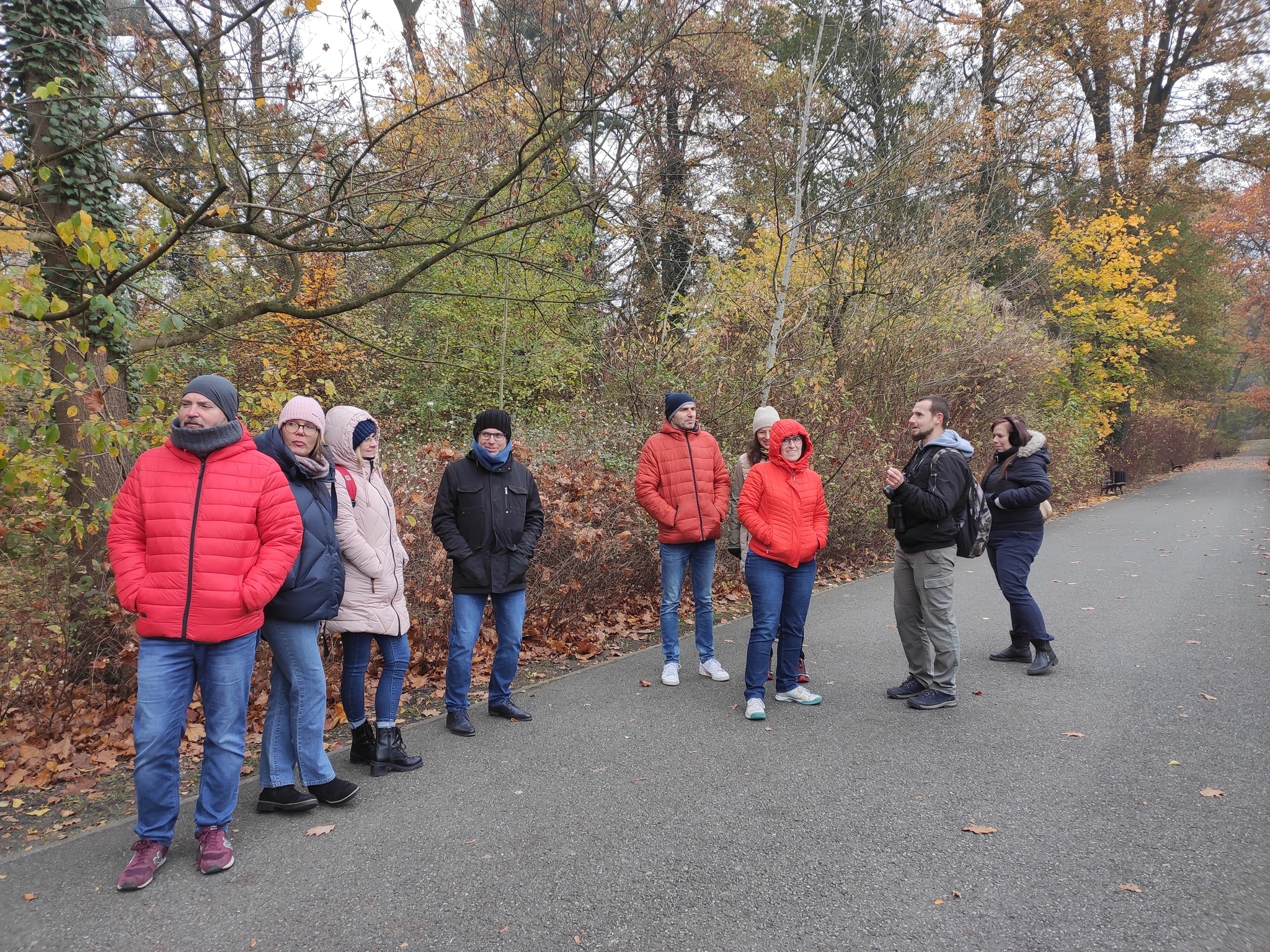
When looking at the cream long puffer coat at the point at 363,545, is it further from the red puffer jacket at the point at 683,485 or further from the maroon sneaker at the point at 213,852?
the red puffer jacket at the point at 683,485

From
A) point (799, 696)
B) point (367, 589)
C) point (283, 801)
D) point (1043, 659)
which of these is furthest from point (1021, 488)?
point (283, 801)

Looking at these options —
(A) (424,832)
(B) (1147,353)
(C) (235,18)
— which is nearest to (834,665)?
(A) (424,832)

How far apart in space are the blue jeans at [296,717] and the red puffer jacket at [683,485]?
2701mm

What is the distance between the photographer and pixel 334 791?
12.1 feet

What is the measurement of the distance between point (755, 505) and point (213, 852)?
3504mm

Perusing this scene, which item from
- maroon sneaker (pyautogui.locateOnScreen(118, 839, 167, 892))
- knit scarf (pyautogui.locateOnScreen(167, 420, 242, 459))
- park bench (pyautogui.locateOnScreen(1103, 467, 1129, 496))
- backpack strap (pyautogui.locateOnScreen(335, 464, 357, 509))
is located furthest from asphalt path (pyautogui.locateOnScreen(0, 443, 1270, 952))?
park bench (pyautogui.locateOnScreen(1103, 467, 1129, 496))

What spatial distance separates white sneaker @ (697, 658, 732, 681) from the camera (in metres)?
5.68

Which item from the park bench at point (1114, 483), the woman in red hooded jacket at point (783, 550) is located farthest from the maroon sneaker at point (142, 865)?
the park bench at point (1114, 483)

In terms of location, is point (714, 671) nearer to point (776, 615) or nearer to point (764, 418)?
point (776, 615)

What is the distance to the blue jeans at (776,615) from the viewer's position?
4.95 m

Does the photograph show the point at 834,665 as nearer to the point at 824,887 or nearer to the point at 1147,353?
the point at 824,887

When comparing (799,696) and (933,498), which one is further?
(799,696)

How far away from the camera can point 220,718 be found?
326 centimetres

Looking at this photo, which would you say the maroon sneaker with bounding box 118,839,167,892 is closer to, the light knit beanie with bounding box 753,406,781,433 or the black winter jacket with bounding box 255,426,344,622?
the black winter jacket with bounding box 255,426,344,622
